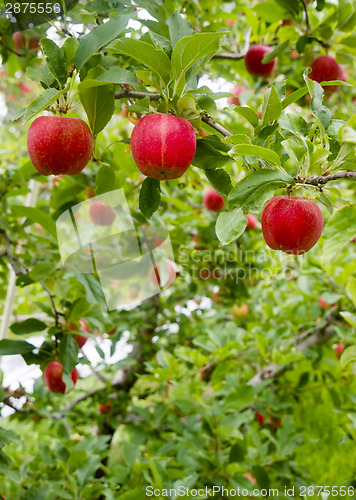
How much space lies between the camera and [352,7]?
1.09 meters

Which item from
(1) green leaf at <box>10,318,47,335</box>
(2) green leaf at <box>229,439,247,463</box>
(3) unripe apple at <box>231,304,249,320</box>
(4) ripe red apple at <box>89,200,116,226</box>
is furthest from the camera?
(3) unripe apple at <box>231,304,249,320</box>

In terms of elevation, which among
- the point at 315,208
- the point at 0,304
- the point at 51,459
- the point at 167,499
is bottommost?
the point at 0,304

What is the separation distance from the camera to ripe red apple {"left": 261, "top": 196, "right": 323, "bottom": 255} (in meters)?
0.57

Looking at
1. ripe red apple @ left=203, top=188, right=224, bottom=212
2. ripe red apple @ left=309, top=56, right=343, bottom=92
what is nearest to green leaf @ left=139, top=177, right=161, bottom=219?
ripe red apple @ left=309, top=56, right=343, bottom=92

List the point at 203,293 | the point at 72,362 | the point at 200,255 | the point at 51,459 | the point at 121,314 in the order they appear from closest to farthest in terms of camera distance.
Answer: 1. the point at 72,362
2. the point at 51,459
3. the point at 121,314
4. the point at 200,255
5. the point at 203,293

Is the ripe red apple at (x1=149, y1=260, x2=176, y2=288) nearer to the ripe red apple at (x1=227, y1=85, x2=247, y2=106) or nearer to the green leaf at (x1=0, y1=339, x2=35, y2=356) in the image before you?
the green leaf at (x1=0, y1=339, x2=35, y2=356)

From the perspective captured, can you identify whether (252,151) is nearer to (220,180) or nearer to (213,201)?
(220,180)

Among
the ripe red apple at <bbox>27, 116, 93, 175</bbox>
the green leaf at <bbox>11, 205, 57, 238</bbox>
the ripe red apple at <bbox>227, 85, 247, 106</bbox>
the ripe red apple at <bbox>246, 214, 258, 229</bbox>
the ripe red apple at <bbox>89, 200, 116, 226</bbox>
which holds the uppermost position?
the ripe red apple at <bbox>27, 116, 93, 175</bbox>

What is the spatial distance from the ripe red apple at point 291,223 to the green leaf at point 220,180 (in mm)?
69

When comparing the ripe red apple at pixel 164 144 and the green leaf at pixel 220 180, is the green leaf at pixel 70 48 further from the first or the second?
the green leaf at pixel 220 180

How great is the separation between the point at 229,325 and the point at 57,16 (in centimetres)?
114

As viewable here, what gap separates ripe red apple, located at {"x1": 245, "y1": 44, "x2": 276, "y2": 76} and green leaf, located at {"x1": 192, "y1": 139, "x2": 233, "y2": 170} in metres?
0.80

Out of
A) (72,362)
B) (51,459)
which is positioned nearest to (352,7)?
(72,362)

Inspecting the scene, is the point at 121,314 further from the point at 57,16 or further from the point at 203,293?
the point at 57,16
